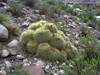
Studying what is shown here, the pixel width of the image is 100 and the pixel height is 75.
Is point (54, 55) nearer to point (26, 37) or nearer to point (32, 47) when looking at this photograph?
point (32, 47)

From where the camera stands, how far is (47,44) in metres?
3.71

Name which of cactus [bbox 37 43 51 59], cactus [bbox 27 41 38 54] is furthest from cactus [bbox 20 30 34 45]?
cactus [bbox 37 43 51 59]

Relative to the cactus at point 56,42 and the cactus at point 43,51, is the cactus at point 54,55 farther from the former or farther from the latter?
the cactus at point 56,42

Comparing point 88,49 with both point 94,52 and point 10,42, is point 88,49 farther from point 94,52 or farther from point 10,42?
point 10,42

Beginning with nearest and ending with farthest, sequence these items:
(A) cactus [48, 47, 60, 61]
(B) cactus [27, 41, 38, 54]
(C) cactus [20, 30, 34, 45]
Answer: (A) cactus [48, 47, 60, 61], (B) cactus [27, 41, 38, 54], (C) cactus [20, 30, 34, 45]

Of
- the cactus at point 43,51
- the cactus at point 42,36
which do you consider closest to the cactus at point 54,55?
the cactus at point 43,51

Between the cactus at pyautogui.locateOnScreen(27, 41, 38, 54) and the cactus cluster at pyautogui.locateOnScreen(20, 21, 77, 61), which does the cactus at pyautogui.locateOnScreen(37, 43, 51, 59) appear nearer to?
the cactus cluster at pyautogui.locateOnScreen(20, 21, 77, 61)

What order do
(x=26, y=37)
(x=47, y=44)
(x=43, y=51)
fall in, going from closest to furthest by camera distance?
(x=43, y=51) < (x=47, y=44) < (x=26, y=37)

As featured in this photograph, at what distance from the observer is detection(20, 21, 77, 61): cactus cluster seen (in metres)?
3.58

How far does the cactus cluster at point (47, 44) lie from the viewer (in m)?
3.58

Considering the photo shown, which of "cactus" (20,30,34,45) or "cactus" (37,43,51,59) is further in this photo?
"cactus" (20,30,34,45)

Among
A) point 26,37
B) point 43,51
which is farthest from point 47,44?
point 26,37

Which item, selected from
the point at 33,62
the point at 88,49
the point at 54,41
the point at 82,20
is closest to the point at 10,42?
the point at 33,62

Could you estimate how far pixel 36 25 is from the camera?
429 centimetres
